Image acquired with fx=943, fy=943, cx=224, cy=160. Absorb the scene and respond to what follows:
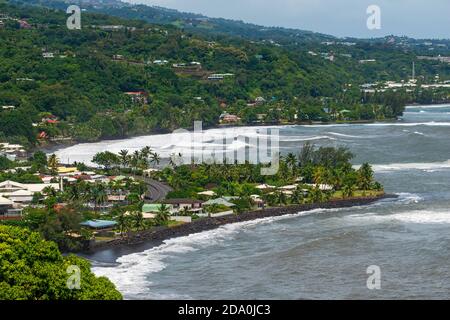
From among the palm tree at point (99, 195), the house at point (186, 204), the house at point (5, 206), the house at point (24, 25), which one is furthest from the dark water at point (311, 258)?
the house at point (24, 25)

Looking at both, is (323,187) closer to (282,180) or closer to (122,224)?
(282,180)

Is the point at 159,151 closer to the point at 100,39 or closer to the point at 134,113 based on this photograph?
the point at 134,113

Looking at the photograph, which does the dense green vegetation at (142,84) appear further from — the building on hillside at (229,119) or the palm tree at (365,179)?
the palm tree at (365,179)

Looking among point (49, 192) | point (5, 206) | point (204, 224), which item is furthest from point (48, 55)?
point (204, 224)

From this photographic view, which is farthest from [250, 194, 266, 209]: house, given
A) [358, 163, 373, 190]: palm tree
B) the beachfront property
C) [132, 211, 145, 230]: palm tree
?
[132, 211, 145, 230]: palm tree

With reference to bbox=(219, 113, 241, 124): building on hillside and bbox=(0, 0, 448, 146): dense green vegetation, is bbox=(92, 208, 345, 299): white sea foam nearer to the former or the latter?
bbox=(0, 0, 448, 146): dense green vegetation

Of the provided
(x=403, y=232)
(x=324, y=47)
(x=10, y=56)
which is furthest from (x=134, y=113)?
(x=324, y=47)
